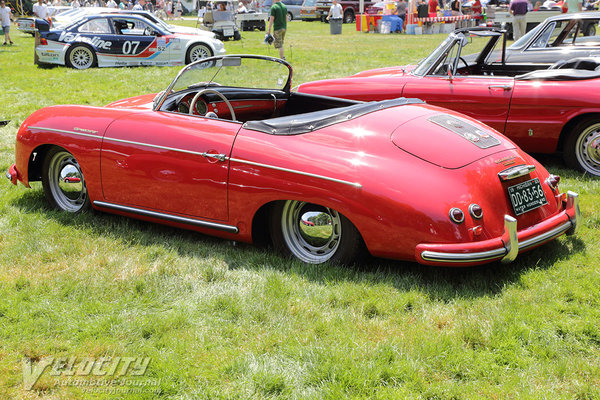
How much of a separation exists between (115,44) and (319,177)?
12.5 m

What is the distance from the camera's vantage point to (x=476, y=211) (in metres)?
3.64

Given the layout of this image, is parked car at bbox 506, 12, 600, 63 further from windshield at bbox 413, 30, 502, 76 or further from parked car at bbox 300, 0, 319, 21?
parked car at bbox 300, 0, 319, 21

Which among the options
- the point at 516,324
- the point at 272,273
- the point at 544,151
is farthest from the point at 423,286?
the point at 544,151

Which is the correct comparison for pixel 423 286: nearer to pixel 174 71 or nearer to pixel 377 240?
pixel 377 240

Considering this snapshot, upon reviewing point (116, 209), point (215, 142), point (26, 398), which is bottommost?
point (26, 398)

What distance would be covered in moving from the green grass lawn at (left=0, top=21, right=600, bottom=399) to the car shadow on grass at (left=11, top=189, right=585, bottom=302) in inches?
0.5

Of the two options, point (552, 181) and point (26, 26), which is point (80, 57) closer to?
point (26, 26)

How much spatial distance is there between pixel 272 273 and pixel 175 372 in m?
1.15

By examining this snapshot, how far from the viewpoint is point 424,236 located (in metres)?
3.60

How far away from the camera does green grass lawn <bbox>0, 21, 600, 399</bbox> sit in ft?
9.59


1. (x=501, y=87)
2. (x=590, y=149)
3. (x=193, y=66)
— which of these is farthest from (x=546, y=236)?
(x=193, y=66)

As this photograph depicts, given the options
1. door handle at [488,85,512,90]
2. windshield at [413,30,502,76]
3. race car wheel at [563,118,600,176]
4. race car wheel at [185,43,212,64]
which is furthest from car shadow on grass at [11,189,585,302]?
race car wheel at [185,43,212,64]

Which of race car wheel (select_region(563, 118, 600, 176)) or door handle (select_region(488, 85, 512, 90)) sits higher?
door handle (select_region(488, 85, 512, 90))

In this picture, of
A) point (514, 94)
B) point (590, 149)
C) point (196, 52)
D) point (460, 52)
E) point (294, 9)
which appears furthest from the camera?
point (294, 9)
